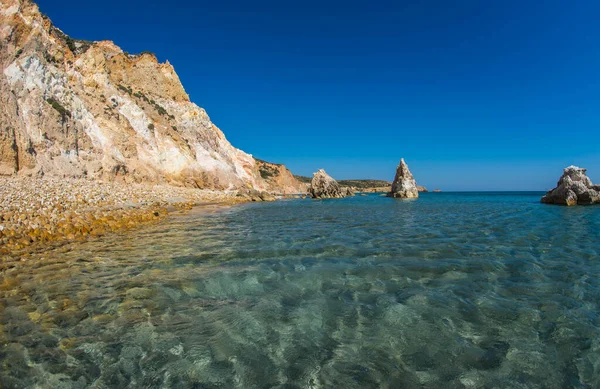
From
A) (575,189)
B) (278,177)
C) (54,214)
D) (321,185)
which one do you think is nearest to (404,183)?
(321,185)

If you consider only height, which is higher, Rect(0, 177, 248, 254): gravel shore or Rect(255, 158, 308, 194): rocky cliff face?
Rect(255, 158, 308, 194): rocky cliff face

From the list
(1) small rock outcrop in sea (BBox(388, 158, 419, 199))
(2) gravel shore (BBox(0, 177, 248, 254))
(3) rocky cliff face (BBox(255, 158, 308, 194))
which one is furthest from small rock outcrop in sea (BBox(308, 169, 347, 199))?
(2) gravel shore (BBox(0, 177, 248, 254))

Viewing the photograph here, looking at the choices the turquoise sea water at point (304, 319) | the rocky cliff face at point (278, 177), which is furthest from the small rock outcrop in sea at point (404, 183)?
the turquoise sea water at point (304, 319)

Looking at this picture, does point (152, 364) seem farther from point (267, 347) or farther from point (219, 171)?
A: point (219, 171)

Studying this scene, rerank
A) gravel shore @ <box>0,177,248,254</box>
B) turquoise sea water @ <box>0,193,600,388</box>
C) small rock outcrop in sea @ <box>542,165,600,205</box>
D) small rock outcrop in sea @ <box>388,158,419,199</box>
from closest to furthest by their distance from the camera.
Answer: turquoise sea water @ <box>0,193,600,388</box>
gravel shore @ <box>0,177,248,254</box>
small rock outcrop in sea @ <box>542,165,600,205</box>
small rock outcrop in sea @ <box>388,158,419,199</box>

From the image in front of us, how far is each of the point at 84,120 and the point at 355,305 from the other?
3827cm

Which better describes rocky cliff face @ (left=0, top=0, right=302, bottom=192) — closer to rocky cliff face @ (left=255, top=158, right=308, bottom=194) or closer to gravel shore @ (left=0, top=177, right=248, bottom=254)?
gravel shore @ (left=0, top=177, right=248, bottom=254)

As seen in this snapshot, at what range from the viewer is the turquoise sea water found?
12.1 feet

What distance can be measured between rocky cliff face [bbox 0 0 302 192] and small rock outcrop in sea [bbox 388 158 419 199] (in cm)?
2991

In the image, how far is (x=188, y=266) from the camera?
8.26m

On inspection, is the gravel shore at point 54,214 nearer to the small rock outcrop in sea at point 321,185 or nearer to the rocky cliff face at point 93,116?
the rocky cliff face at point 93,116

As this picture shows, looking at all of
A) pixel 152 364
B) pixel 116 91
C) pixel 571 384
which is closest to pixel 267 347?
pixel 152 364

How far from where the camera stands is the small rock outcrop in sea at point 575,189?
3180cm

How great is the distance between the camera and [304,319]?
5.13m
